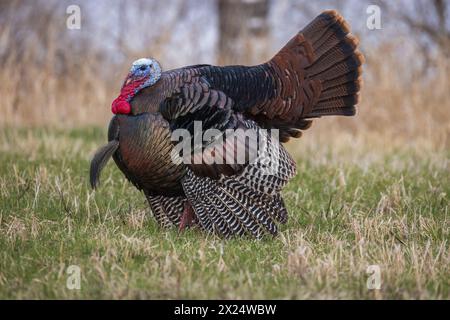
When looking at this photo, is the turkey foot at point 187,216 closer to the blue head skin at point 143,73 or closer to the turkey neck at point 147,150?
the turkey neck at point 147,150

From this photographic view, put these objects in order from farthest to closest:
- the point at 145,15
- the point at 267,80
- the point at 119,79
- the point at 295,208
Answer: the point at 145,15 < the point at 119,79 < the point at 295,208 < the point at 267,80

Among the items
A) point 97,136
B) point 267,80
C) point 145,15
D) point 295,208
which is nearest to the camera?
point 267,80

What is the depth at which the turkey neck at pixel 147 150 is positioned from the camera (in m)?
4.11

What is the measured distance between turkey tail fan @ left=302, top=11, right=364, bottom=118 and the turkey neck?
1.11 metres

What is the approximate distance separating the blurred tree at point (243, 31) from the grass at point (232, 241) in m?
3.35

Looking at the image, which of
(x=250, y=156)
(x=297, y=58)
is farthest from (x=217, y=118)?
(x=297, y=58)

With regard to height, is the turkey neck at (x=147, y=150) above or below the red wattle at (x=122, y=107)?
below

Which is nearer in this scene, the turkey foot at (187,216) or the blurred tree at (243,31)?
the turkey foot at (187,216)

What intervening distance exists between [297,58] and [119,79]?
17.2 ft

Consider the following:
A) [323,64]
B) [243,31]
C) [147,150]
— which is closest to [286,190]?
[323,64]

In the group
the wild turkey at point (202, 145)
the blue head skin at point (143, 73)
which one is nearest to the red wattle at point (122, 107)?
the wild turkey at point (202, 145)

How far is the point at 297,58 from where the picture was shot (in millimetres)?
4730

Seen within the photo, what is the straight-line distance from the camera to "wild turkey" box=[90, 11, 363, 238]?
4.14 meters

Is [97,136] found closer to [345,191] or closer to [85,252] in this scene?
[345,191]
